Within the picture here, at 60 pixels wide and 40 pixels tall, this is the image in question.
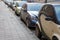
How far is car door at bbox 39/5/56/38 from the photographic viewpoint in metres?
7.84

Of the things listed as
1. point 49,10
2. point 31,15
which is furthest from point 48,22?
point 31,15

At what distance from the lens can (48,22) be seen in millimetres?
8188

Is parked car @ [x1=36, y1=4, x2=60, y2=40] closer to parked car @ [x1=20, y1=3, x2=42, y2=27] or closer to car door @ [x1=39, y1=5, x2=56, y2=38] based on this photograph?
car door @ [x1=39, y1=5, x2=56, y2=38]

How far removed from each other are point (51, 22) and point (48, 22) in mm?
357

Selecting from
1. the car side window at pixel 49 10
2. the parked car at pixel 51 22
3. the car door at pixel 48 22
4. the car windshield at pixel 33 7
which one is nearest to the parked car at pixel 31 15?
the car windshield at pixel 33 7

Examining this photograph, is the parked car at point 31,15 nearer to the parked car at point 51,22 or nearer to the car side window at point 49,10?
the parked car at point 51,22

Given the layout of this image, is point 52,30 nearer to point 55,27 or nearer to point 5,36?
point 55,27

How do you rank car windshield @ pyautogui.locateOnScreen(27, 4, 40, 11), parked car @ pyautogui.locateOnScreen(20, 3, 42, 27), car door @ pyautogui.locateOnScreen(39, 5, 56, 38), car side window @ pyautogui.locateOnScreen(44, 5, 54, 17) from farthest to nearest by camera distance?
1. car windshield @ pyautogui.locateOnScreen(27, 4, 40, 11)
2. parked car @ pyautogui.locateOnScreen(20, 3, 42, 27)
3. car side window @ pyautogui.locateOnScreen(44, 5, 54, 17)
4. car door @ pyautogui.locateOnScreen(39, 5, 56, 38)

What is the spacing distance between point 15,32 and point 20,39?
68.4 inches

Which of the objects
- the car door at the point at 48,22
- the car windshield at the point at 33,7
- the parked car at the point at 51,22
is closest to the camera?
the parked car at the point at 51,22

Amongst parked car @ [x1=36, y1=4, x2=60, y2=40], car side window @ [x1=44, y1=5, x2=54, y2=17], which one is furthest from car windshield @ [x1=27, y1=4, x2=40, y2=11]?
car side window @ [x1=44, y1=5, x2=54, y2=17]

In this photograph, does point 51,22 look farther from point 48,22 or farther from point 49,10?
point 49,10

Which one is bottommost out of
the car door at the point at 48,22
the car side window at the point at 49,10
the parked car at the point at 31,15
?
the parked car at the point at 31,15

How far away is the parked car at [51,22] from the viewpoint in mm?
7411
